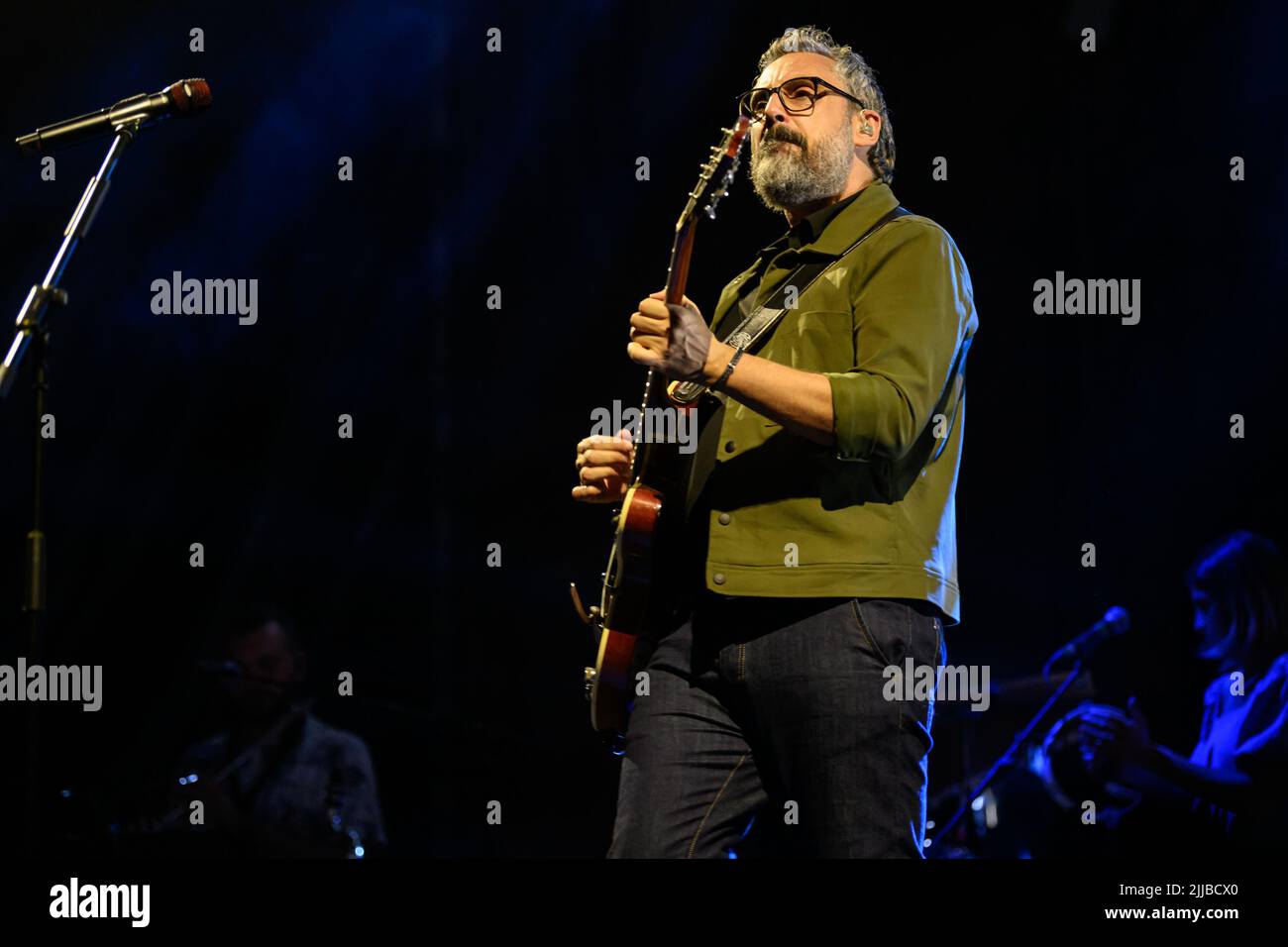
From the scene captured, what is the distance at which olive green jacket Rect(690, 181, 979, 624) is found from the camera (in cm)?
228

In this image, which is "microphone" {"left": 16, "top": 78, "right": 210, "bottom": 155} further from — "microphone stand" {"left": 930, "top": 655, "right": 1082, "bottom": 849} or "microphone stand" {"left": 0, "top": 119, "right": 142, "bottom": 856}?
"microphone stand" {"left": 930, "top": 655, "right": 1082, "bottom": 849}

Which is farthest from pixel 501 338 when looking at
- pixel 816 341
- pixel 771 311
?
pixel 816 341

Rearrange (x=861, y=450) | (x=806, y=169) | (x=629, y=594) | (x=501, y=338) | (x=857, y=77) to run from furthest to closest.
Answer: (x=501, y=338) → (x=857, y=77) → (x=806, y=169) → (x=629, y=594) → (x=861, y=450)

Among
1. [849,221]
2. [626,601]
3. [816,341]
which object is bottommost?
[626,601]

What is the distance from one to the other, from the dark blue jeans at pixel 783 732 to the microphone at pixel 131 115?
4.99 ft

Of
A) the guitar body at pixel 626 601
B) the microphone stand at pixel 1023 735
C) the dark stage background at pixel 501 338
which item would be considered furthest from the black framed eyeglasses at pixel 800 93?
the microphone stand at pixel 1023 735

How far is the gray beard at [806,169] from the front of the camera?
8.91 ft

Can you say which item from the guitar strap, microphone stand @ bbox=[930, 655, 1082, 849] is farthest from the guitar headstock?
microphone stand @ bbox=[930, 655, 1082, 849]

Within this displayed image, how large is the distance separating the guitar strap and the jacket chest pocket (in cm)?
5

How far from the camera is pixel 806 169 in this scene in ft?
8.91

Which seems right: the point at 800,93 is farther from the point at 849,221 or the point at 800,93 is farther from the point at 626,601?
the point at 626,601

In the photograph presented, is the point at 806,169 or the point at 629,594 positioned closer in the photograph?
the point at 629,594

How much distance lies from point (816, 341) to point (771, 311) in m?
0.16
